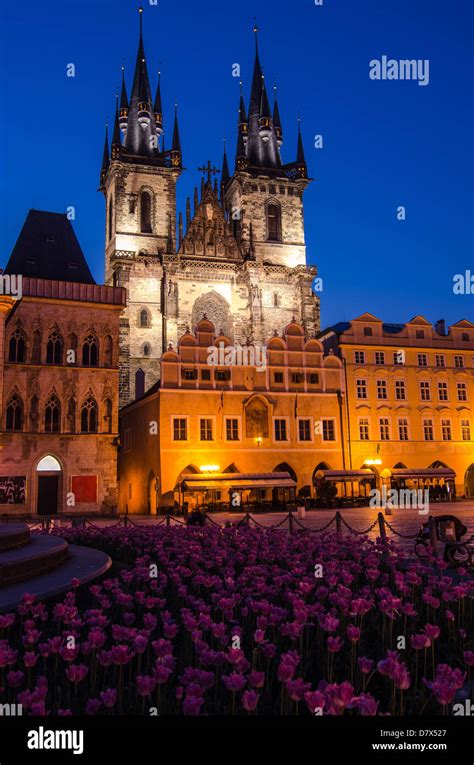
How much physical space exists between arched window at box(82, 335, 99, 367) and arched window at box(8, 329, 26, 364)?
11.2ft

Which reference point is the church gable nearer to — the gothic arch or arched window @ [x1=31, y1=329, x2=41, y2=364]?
the gothic arch

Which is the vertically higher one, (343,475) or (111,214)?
(111,214)

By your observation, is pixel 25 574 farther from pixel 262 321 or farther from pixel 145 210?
pixel 145 210

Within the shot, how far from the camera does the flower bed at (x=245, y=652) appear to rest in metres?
4.03

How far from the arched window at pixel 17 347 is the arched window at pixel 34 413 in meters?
2.27

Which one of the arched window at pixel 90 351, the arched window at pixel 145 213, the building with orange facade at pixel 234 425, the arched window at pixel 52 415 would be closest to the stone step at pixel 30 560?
the arched window at pixel 52 415

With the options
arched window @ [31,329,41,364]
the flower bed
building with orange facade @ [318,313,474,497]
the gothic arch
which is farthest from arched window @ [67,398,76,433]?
the flower bed

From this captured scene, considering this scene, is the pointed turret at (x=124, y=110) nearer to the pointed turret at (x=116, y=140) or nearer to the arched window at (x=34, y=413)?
the pointed turret at (x=116, y=140)

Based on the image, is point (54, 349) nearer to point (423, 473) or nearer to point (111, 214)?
point (423, 473)

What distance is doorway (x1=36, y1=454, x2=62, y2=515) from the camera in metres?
37.6

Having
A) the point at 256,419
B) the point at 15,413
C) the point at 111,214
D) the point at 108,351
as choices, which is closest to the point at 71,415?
the point at 15,413

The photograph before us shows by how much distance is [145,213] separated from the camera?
2564 inches

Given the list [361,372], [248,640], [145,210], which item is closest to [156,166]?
[145,210]

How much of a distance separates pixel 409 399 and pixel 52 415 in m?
23.9
